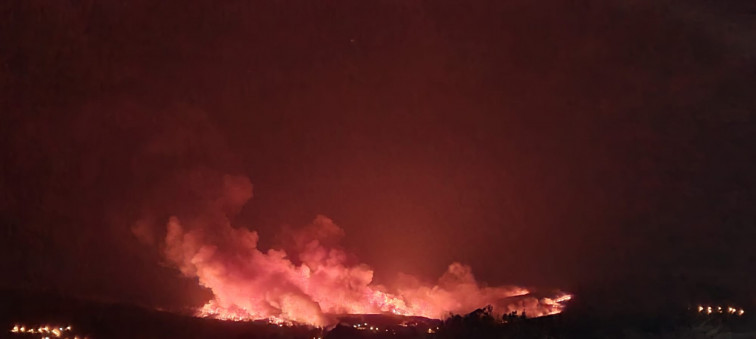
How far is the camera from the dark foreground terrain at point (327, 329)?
1738cm

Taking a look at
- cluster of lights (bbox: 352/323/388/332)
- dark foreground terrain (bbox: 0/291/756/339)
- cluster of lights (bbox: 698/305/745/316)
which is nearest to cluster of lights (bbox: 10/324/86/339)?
dark foreground terrain (bbox: 0/291/756/339)

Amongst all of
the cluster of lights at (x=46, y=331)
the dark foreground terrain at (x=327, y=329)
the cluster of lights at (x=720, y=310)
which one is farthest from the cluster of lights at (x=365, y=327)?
the cluster of lights at (x=720, y=310)

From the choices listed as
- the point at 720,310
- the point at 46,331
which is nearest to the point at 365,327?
the point at 46,331

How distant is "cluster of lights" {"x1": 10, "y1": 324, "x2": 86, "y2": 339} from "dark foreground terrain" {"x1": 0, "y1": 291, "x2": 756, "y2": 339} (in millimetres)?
22

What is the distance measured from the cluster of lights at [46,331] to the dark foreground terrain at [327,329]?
2 centimetres

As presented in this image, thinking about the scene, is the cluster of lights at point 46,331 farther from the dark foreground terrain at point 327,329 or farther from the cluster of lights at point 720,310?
the cluster of lights at point 720,310

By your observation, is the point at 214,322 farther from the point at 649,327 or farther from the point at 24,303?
the point at 649,327

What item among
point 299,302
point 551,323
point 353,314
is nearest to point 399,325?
point 353,314

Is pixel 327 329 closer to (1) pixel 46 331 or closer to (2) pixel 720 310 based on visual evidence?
(1) pixel 46 331

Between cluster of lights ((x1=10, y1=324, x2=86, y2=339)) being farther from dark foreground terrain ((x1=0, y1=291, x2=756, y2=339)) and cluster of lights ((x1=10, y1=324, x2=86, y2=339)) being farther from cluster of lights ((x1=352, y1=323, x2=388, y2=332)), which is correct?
cluster of lights ((x1=352, y1=323, x2=388, y2=332))

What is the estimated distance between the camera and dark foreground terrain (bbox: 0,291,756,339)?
1738 centimetres

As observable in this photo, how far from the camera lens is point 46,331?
16938 mm

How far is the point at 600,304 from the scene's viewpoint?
20766 millimetres

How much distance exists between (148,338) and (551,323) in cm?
988
